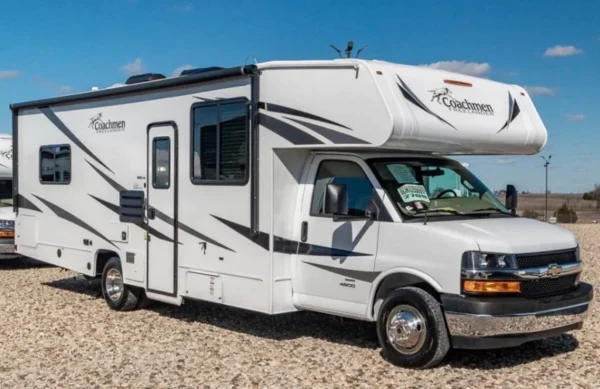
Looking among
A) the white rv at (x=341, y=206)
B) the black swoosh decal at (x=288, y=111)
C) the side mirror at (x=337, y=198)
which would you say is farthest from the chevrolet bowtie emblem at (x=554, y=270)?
the black swoosh decal at (x=288, y=111)

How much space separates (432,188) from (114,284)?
492 cm

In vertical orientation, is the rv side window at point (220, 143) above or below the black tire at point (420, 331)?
above

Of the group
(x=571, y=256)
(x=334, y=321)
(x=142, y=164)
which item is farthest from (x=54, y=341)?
(x=571, y=256)

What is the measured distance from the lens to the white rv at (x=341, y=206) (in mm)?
6742

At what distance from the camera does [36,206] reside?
458 inches

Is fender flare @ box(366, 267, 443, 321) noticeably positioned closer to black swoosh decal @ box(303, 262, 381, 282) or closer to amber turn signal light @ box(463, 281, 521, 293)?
black swoosh decal @ box(303, 262, 381, 282)

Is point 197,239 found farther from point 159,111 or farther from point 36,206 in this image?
point 36,206

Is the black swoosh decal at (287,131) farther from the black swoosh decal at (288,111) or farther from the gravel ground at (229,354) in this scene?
the gravel ground at (229,354)

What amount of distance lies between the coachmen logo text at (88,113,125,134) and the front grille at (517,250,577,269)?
18.6 ft

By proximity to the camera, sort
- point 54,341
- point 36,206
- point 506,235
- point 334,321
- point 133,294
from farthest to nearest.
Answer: point 36,206, point 133,294, point 334,321, point 54,341, point 506,235

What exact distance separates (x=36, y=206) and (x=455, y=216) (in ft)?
23.2

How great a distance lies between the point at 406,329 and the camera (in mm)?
6957

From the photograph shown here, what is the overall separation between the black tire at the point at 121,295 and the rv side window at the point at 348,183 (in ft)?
11.3

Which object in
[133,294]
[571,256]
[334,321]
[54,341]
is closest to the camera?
[571,256]
